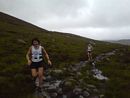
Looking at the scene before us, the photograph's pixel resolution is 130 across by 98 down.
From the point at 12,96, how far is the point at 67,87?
15.0 feet

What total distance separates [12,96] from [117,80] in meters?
11.3

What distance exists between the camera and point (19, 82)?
25.8 metres

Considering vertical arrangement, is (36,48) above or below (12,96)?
above

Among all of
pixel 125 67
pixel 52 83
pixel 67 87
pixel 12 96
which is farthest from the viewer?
pixel 125 67

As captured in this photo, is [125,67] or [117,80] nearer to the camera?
[117,80]

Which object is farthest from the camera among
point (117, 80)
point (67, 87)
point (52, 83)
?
point (117, 80)

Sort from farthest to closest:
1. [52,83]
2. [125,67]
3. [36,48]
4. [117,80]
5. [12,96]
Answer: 1. [125,67]
2. [117,80]
3. [52,83]
4. [12,96]
5. [36,48]

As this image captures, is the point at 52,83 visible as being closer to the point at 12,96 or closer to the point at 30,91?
the point at 30,91

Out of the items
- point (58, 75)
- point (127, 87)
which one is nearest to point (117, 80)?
point (127, 87)

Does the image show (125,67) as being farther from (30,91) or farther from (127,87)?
(30,91)

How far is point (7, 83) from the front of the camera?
25.0 meters

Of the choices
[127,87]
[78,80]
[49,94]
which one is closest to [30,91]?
[49,94]

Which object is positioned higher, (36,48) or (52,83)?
(36,48)

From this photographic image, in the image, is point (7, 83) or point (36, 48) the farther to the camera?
point (7, 83)
